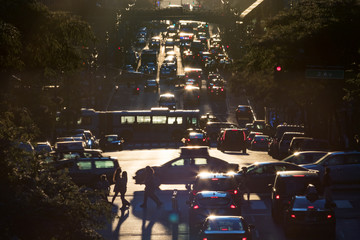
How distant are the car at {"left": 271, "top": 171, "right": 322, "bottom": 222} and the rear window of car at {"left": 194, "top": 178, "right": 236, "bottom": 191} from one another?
1.58 m

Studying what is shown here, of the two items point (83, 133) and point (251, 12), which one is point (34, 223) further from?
point (251, 12)

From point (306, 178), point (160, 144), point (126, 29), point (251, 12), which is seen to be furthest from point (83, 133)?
point (126, 29)

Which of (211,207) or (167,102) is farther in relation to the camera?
(167,102)

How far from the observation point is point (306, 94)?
57.2m

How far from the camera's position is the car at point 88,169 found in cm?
3734

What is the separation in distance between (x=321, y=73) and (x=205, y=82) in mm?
83005

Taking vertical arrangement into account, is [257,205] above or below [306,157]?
below

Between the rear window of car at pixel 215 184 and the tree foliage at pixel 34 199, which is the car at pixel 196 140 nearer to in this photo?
the rear window of car at pixel 215 184

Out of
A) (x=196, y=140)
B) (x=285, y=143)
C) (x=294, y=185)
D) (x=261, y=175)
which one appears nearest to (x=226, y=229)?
(x=294, y=185)

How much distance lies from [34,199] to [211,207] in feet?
46.5

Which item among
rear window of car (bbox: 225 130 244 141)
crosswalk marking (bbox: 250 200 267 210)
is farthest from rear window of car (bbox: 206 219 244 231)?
rear window of car (bbox: 225 130 244 141)

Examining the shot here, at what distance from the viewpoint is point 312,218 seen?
24.1 metres

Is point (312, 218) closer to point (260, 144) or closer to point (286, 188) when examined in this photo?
point (286, 188)

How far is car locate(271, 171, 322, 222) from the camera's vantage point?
90.9 feet
